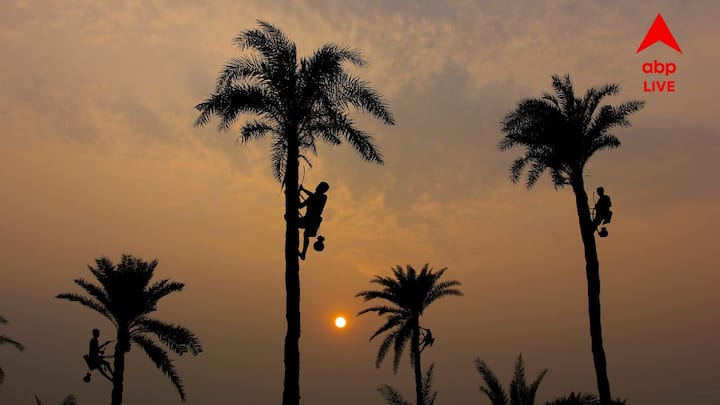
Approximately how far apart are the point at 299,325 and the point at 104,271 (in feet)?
52.9

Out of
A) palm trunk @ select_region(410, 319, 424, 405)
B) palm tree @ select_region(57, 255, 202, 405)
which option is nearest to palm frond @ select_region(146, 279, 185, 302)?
palm tree @ select_region(57, 255, 202, 405)

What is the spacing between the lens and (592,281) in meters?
25.9

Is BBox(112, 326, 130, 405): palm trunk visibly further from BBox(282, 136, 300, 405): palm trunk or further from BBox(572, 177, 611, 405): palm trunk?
BBox(572, 177, 611, 405): palm trunk

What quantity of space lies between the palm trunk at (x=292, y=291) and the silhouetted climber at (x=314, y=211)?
1.83 feet

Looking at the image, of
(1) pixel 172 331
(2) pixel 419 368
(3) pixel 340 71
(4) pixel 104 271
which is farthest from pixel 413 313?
(3) pixel 340 71

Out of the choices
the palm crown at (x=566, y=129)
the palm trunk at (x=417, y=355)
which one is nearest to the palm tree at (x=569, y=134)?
the palm crown at (x=566, y=129)

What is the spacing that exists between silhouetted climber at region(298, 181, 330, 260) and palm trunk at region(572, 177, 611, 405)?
12.5m

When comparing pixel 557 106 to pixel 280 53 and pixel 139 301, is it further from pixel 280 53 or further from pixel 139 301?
pixel 139 301

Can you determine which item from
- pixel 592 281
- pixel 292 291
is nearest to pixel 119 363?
pixel 292 291

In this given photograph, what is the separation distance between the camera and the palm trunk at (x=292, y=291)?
17109 mm

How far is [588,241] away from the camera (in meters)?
26.1

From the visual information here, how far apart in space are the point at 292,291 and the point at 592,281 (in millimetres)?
12768

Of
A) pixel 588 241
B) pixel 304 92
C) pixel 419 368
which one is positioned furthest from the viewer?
pixel 419 368

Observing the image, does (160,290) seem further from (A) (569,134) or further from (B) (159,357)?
(A) (569,134)
